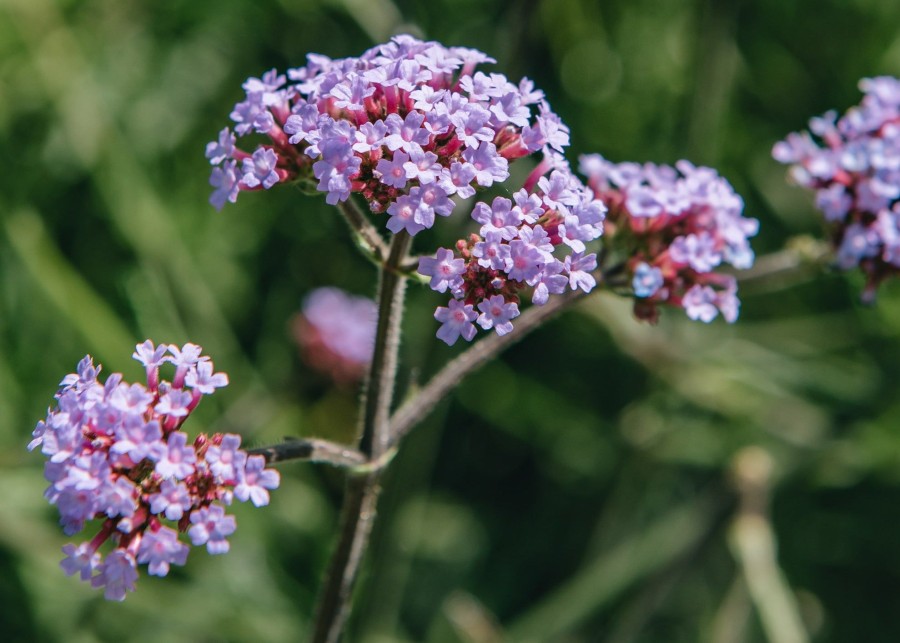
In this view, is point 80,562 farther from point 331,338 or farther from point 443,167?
point 331,338

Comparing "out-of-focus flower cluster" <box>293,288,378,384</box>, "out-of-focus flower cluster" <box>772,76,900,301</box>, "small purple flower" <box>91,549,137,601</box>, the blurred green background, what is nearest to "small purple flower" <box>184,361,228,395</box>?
"small purple flower" <box>91,549,137,601</box>

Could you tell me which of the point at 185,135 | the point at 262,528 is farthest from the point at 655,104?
the point at 262,528

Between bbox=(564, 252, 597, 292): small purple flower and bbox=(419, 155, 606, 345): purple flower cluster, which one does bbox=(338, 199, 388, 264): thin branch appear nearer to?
bbox=(419, 155, 606, 345): purple flower cluster

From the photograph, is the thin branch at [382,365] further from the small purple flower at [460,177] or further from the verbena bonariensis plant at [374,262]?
the small purple flower at [460,177]

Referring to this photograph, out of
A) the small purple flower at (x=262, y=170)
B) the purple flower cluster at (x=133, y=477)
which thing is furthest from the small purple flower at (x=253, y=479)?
the small purple flower at (x=262, y=170)

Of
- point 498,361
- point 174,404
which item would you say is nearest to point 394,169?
point 174,404

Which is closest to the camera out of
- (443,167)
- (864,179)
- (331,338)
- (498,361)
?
(443,167)
